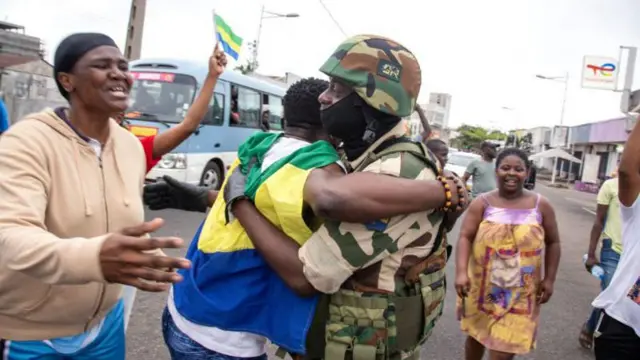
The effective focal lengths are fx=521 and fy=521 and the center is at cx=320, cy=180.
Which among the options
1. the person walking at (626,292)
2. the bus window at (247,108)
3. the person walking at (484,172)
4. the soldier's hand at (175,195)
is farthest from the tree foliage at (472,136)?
the soldier's hand at (175,195)

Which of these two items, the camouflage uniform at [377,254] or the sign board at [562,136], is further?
the sign board at [562,136]

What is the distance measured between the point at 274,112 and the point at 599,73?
20620 mm

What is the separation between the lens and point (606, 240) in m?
4.33

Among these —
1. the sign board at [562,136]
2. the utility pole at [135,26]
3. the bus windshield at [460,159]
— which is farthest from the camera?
the sign board at [562,136]

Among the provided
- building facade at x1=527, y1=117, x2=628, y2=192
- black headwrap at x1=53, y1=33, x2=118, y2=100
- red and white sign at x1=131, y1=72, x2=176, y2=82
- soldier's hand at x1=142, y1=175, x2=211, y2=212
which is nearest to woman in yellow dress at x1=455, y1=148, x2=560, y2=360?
soldier's hand at x1=142, y1=175, x2=211, y2=212

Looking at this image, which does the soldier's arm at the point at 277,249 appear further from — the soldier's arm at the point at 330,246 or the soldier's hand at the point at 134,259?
the soldier's hand at the point at 134,259

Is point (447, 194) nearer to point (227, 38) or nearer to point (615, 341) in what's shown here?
point (615, 341)

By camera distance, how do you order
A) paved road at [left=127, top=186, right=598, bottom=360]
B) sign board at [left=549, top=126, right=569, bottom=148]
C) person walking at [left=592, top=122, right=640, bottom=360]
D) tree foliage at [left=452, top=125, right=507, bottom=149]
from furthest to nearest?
tree foliage at [left=452, top=125, right=507, bottom=149] → sign board at [left=549, top=126, right=569, bottom=148] → paved road at [left=127, top=186, right=598, bottom=360] → person walking at [left=592, top=122, right=640, bottom=360]

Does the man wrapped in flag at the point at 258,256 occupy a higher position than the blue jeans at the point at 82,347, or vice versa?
the man wrapped in flag at the point at 258,256

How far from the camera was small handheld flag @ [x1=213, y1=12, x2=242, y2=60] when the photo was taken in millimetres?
5809

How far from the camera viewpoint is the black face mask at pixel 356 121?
4.89 ft

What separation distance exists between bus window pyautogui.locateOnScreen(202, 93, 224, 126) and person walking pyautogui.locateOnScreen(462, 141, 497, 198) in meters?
4.93

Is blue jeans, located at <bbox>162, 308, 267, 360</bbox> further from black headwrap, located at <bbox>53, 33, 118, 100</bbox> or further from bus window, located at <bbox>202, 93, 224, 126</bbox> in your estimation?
bus window, located at <bbox>202, 93, 224, 126</bbox>

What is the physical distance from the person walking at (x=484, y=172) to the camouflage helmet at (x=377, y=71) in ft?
21.6
